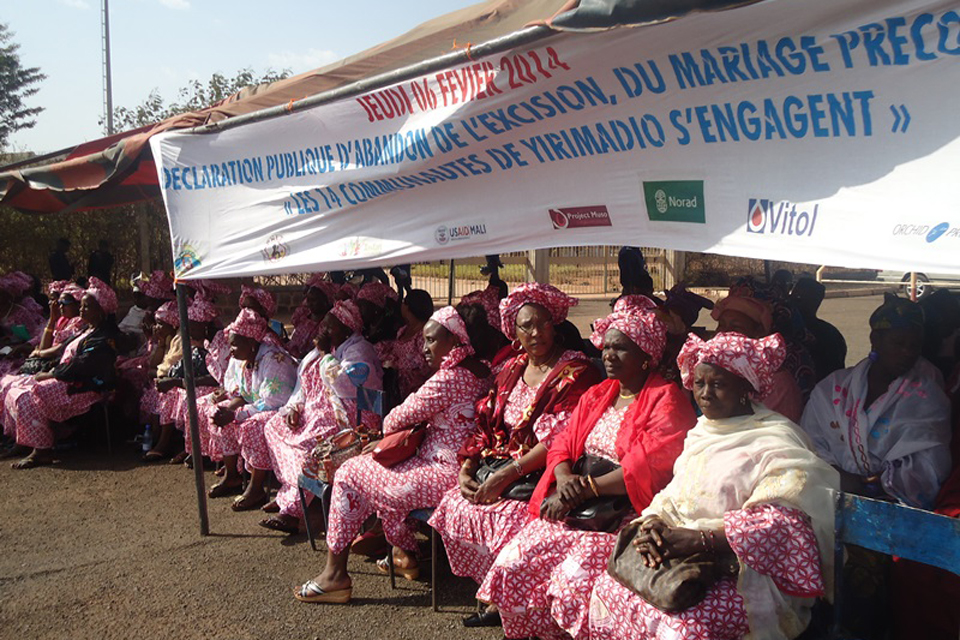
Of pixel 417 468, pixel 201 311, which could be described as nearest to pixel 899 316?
pixel 417 468

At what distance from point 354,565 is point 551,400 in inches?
71.5

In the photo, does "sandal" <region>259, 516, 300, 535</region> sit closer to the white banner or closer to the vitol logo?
the white banner

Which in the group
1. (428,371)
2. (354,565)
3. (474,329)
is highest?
(474,329)

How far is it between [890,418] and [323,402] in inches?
137

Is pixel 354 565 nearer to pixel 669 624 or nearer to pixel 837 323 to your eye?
pixel 669 624

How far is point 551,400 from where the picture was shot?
3799mm

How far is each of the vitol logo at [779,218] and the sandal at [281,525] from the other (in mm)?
3746

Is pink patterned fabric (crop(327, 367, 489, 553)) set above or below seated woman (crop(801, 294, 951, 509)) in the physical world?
below

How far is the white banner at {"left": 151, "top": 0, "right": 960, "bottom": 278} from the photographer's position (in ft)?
7.27

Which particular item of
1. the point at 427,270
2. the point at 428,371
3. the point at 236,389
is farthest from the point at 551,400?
the point at 427,270

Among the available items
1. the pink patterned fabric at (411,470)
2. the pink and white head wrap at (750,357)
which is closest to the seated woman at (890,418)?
the pink and white head wrap at (750,357)

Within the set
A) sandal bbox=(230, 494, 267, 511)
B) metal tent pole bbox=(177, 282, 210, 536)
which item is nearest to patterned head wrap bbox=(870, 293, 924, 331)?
metal tent pole bbox=(177, 282, 210, 536)

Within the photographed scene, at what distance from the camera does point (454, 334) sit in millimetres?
4293

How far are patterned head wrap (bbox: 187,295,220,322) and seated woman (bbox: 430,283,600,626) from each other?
3835 millimetres
